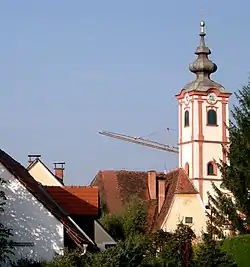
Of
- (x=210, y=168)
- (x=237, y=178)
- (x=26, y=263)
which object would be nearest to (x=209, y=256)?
(x=26, y=263)

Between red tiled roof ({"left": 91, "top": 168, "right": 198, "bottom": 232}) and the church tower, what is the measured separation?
10896 millimetres

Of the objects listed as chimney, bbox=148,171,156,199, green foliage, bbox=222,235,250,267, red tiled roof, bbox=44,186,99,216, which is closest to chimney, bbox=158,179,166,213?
chimney, bbox=148,171,156,199

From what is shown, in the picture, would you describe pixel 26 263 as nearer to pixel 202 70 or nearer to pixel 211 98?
pixel 211 98

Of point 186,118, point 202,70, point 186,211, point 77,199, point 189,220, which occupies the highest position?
point 202,70

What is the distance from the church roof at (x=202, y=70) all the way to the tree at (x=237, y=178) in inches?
1822

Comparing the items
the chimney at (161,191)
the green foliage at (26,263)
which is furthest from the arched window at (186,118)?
the green foliage at (26,263)

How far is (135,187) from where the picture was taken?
79.9 m

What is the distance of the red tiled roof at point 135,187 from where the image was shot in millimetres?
75562

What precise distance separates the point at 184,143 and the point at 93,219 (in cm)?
6087

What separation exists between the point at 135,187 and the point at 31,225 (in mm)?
51222

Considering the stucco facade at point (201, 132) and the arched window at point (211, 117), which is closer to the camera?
the stucco facade at point (201, 132)

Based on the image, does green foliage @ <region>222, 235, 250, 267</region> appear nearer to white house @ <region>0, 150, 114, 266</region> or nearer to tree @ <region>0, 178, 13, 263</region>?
white house @ <region>0, 150, 114, 266</region>

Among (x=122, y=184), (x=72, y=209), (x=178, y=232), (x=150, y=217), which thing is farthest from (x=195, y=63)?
(x=72, y=209)

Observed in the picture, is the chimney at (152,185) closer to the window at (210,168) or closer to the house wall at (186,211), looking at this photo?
the house wall at (186,211)
